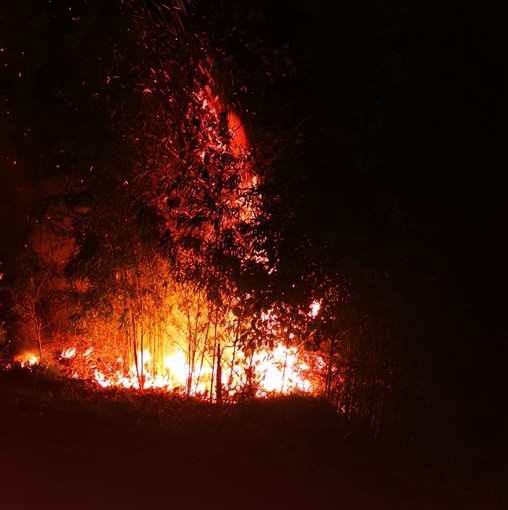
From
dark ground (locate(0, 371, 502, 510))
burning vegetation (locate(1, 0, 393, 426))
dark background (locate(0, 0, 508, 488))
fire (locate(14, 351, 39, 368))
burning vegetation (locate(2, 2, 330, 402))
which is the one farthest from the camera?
fire (locate(14, 351, 39, 368))

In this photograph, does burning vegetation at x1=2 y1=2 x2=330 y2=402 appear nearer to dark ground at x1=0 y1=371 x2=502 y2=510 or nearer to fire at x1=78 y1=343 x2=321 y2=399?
fire at x1=78 y1=343 x2=321 y2=399

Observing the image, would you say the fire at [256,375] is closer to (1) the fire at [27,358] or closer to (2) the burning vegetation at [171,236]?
(2) the burning vegetation at [171,236]

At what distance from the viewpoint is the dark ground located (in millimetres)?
6805

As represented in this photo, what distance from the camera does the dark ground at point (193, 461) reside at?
6.80 m

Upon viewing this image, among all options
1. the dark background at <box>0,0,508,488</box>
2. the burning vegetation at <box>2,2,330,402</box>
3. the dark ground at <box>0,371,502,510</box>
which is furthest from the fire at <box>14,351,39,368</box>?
the dark background at <box>0,0,508,488</box>

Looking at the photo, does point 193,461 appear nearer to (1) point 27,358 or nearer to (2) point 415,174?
(2) point 415,174

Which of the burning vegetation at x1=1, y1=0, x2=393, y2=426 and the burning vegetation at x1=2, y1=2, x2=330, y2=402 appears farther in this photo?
the burning vegetation at x1=2, y1=2, x2=330, y2=402

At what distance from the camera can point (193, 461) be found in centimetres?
769

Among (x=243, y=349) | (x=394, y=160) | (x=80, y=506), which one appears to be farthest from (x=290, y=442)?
(x=394, y=160)

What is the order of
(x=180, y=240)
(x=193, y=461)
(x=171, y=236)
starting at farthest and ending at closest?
(x=171, y=236)
(x=180, y=240)
(x=193, y=461)

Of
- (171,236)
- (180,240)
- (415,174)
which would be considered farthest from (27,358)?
(415,174)

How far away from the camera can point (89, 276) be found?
32.7ft

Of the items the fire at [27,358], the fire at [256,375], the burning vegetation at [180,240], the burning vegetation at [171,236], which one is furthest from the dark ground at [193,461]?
the fire at [27,358]

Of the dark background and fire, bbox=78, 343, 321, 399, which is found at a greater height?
the dark background
